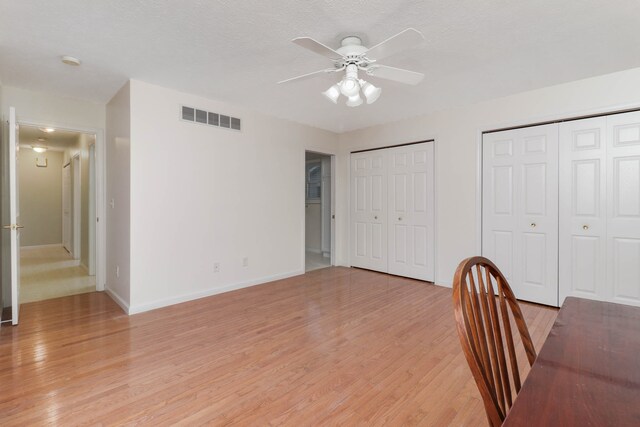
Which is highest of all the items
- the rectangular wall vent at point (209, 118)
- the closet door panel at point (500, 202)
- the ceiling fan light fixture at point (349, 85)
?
the rectangular wall vent at point (209, 118)

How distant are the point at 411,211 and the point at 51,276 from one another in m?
5.56

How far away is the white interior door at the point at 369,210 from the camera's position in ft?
16.2

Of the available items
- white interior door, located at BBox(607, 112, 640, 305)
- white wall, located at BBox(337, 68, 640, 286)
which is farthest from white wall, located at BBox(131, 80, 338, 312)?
white interior door, located at BBox(607, 112, 640, 305)

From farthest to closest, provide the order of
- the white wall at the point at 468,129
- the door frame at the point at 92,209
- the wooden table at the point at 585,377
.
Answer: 1. the door frame at the point at 92,209
2. the white wall at the point at 468,129
3. the wooden table at the point at 585,377

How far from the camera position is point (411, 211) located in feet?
15.0

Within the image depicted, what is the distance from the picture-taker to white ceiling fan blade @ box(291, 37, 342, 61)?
180cm

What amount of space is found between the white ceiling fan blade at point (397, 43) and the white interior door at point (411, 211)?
102 inches

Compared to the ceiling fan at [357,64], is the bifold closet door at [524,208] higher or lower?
lower

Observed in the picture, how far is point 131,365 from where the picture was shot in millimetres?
2205

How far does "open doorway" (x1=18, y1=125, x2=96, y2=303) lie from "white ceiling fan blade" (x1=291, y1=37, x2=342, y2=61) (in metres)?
3.58

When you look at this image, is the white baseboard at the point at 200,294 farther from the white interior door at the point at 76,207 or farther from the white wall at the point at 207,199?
the white interior door at the point at 76,207

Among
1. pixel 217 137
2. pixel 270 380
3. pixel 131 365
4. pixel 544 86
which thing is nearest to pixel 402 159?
pixel 544 86

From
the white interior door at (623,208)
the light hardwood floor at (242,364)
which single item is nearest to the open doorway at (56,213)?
the light hardwood floor at (242,364)

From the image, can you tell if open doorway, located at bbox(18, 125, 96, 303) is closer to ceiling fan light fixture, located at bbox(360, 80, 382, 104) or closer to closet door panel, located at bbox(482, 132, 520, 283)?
ceiling fan light fixture, located at bbox(360, 80, 382, 104)
